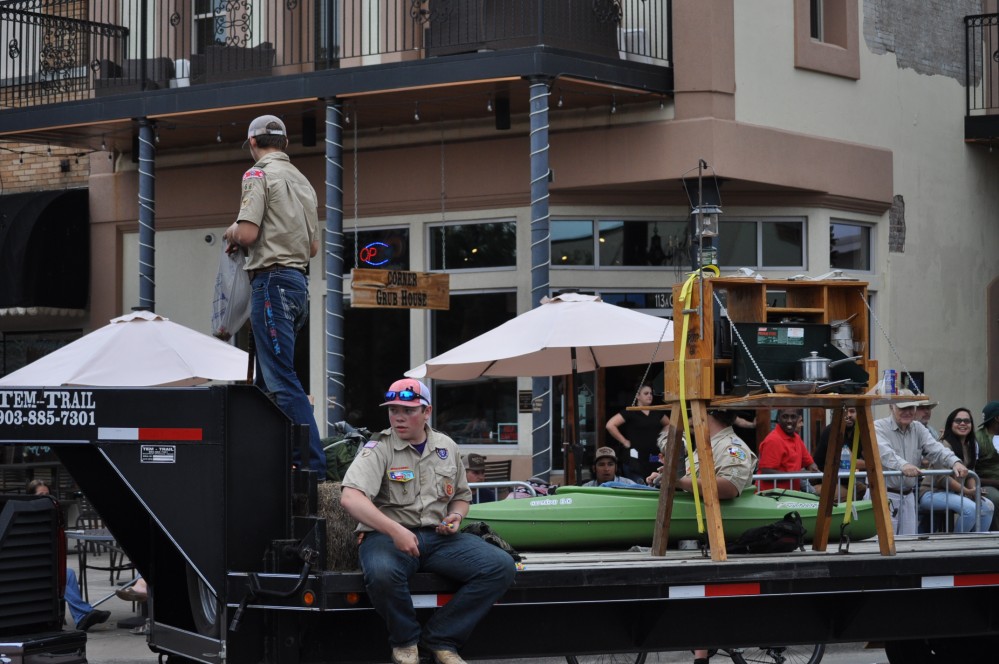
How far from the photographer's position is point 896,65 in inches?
749

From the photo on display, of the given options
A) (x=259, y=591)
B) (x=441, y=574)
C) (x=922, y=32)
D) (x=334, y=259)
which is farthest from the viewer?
(x=922, y=32)

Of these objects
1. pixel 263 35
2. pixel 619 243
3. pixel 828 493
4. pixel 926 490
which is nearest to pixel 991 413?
pixel 926 490

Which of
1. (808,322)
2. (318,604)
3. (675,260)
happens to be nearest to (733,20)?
(675,260)

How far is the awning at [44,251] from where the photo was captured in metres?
19.5

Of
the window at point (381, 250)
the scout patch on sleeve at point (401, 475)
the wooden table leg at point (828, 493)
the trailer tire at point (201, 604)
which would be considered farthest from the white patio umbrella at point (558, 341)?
the trailer tire at point (201, 604)

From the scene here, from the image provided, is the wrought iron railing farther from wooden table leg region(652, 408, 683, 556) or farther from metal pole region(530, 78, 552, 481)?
wooden table leg region(652, 408, 683, 556)

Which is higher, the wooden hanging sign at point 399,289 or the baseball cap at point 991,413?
the wooden hanging sign at point 399,289

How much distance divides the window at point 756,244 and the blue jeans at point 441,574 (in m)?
11.6

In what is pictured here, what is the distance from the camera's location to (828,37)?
1855cm

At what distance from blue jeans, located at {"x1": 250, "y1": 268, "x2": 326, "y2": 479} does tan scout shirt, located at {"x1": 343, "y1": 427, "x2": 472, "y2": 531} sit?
53cm

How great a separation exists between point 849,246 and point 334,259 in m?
6.64

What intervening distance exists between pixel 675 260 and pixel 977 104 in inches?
227

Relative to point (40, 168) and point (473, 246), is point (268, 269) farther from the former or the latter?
point (40, 168)

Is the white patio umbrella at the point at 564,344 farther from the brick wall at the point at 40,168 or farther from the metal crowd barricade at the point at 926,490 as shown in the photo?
the brick wall at the point at 40,168
